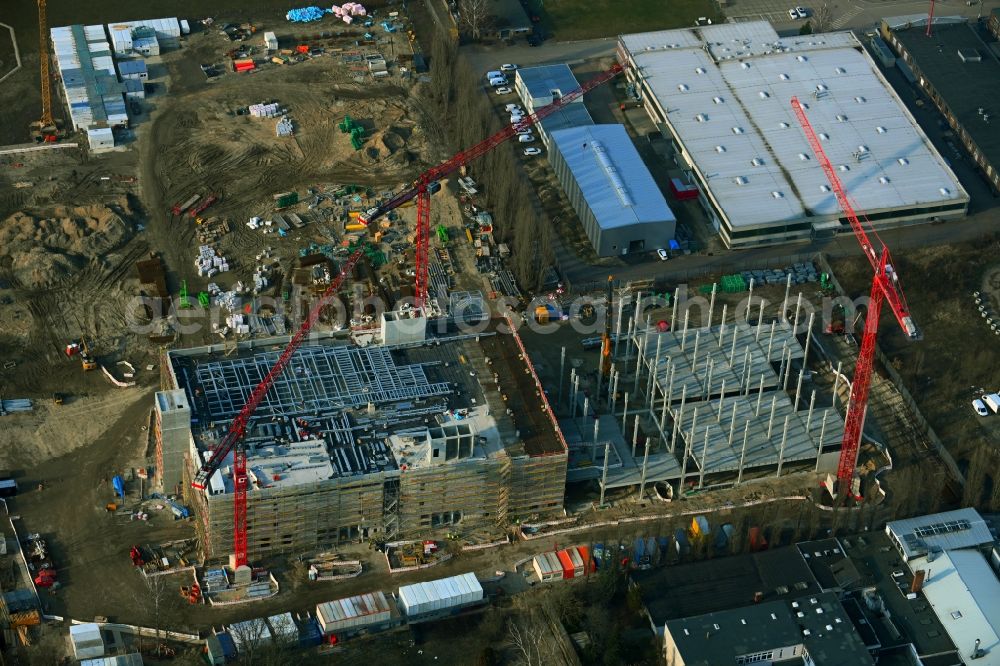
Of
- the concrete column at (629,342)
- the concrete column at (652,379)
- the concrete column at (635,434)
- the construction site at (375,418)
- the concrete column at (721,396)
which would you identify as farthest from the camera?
the concrete column at (629,342)

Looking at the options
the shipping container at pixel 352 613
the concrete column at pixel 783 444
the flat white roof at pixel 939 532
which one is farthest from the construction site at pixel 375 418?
the flat white roof at pixel 939 532

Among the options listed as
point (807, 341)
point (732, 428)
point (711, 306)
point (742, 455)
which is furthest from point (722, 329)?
point (742, 455)

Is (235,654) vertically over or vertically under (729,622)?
over

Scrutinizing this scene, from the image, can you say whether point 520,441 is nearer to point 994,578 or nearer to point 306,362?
point 306,362

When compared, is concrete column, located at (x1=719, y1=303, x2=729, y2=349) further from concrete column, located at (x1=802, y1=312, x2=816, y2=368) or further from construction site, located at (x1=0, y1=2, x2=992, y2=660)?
concrete column, located at (x1=802, y1=312, x2=816, y2=368)

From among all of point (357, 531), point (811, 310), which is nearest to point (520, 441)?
point (357, 531)

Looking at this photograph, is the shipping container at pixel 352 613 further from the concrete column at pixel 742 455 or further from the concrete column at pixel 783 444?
the concrete column at pixel 783 444
